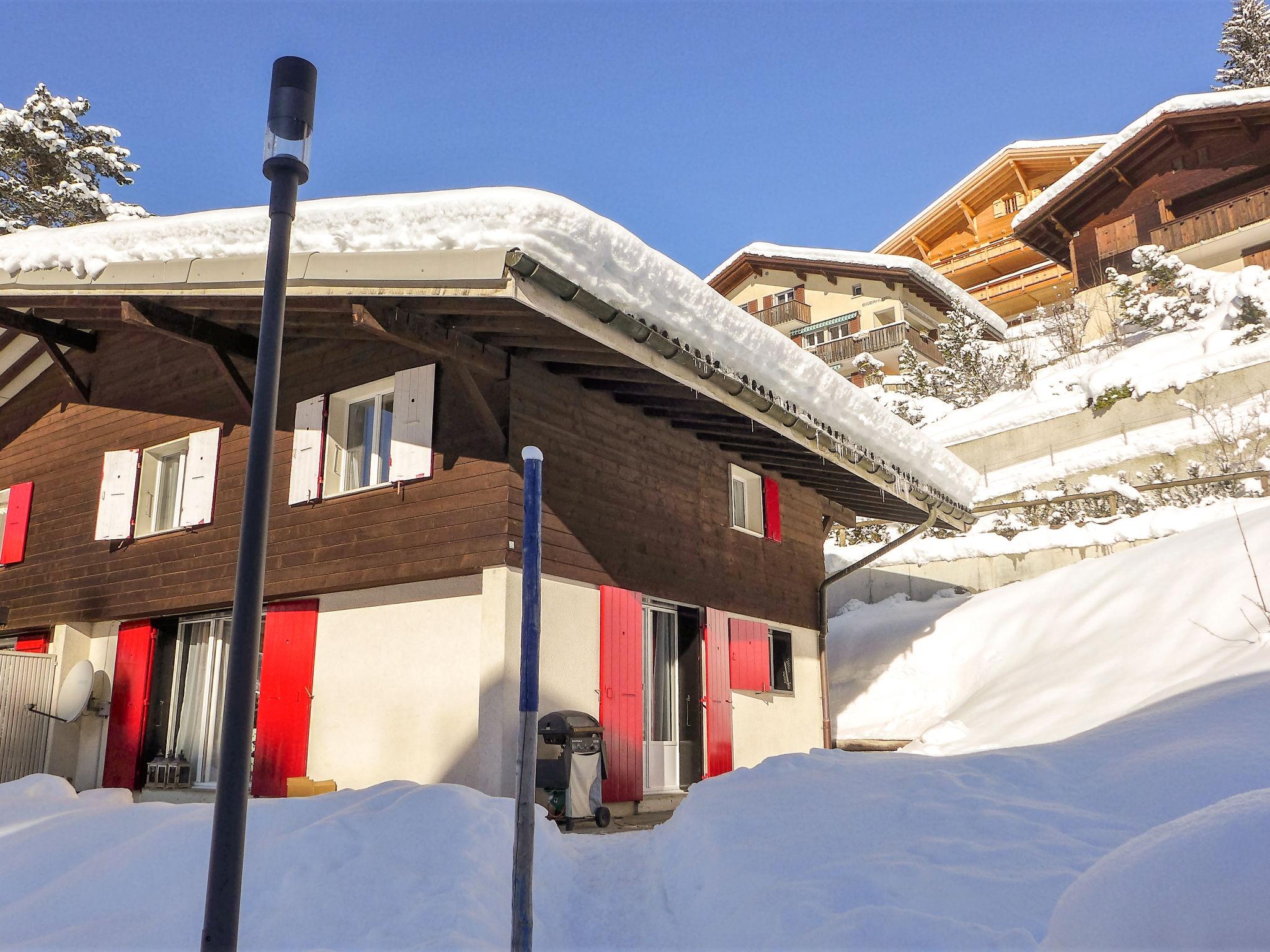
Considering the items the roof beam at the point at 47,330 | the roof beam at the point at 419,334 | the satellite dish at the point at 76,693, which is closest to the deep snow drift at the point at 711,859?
the roof beam at the point at 419,334

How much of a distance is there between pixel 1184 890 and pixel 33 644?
43.0 ft

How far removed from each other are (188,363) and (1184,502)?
47.6 ft

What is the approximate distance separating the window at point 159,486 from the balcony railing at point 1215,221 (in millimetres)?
25343

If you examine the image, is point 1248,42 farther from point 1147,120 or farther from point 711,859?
point 711,859

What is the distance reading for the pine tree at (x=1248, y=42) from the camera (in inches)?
1197

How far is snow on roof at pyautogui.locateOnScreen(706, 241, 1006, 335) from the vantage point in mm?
28766

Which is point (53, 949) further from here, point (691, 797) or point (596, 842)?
point (691, 797)

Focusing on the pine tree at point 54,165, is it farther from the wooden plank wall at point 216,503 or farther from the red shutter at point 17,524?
the red shutter at point 17,524

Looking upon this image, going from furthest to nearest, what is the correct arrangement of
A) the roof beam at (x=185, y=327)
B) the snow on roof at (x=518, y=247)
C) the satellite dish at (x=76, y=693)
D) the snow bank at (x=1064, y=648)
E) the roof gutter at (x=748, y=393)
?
the satellite dish at (x=76, y=693), the snow bank at (x=1064, y=648), the roof beam at (x=185, y=327), the roof gutter at (x=748, y=393), the snow on roof at (x=518, y=247)

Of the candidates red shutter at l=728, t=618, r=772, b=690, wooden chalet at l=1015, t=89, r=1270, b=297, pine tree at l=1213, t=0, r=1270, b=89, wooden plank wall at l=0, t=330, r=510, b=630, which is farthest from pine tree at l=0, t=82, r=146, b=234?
pine tree at l=1213, t=0, r=1270, b=89

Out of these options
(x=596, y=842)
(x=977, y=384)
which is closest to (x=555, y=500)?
(x=596, y=842)

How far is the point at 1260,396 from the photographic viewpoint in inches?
628

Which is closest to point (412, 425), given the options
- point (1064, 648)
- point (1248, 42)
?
point (1064, 648)

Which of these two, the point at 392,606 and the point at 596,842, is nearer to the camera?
the point at 596,842
